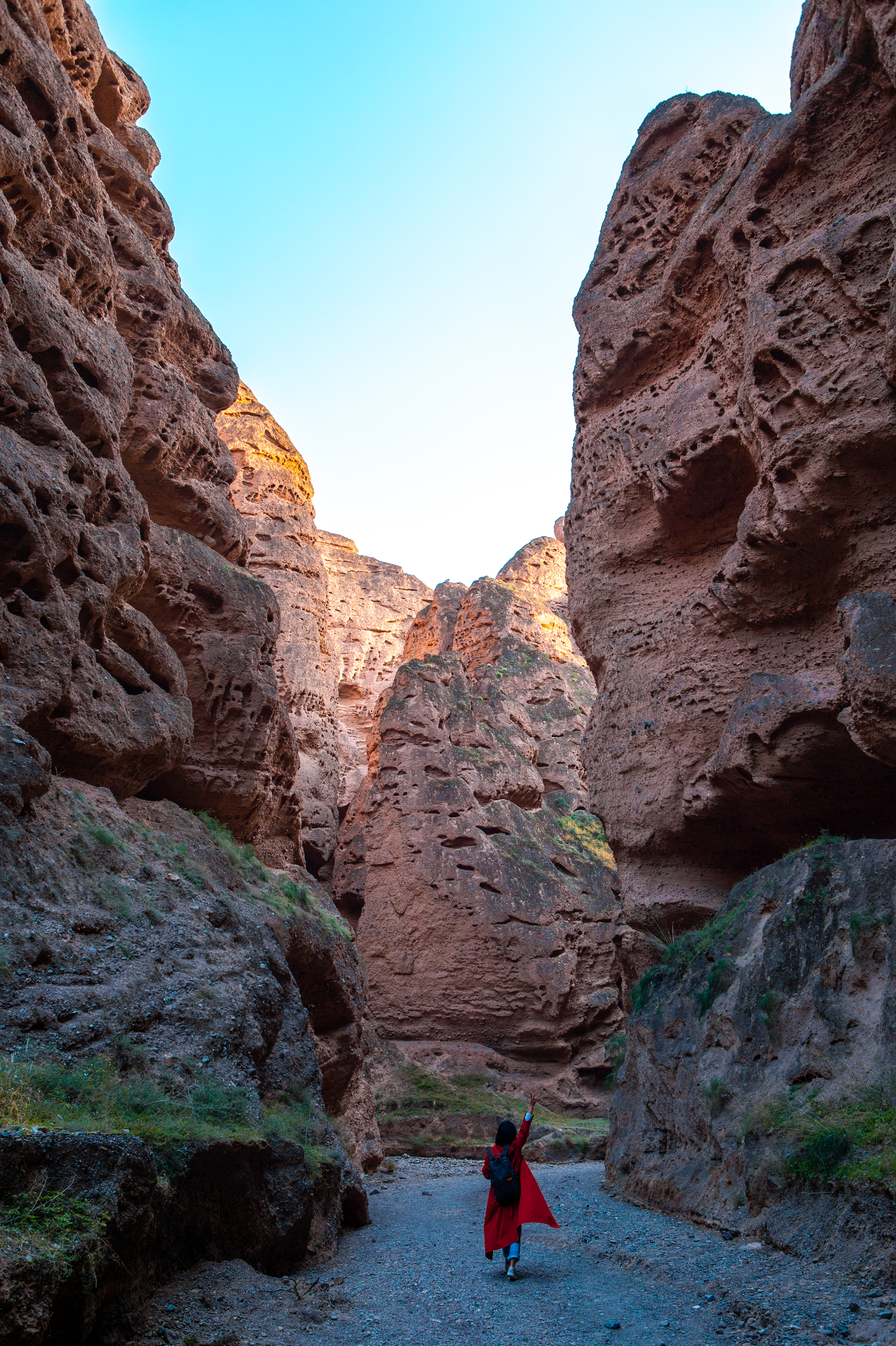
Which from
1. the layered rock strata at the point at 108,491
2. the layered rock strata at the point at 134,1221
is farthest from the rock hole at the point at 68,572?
the layered rock strata at the point at 134,1221

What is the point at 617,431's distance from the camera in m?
15.2

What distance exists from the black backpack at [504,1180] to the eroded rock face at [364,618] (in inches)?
1166

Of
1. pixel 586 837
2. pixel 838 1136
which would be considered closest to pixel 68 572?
pixel 838 1136

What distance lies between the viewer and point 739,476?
13211mm

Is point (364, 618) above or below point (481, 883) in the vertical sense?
above

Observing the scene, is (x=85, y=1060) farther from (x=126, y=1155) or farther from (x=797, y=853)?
(x=797, y=853)

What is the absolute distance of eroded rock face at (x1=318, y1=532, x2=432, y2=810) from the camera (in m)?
40.1

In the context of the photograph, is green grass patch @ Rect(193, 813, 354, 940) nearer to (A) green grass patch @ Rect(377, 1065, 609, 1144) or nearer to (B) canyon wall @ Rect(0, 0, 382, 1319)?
(B) canyon wall @ Rect(0, 0, 382, 1319)

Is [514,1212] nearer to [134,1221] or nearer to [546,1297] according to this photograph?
[546,1297]

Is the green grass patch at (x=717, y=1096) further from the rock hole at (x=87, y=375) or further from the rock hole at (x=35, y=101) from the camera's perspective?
the rock hole at (x=35, y=101)

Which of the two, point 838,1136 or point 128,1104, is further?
point 838,1136

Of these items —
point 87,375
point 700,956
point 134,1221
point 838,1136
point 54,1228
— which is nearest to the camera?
point 54,1228

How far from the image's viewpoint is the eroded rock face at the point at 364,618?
4009 centimetres

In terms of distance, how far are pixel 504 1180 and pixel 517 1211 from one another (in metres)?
0.23
